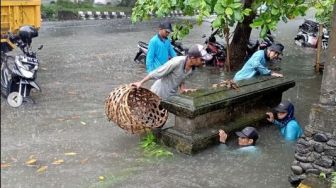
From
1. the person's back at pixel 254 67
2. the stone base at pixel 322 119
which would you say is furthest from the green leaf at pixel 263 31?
the stone base at pixel 322 119

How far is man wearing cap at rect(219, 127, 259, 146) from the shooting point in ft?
19.8

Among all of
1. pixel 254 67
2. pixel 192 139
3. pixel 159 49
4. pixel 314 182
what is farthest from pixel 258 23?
pixel 314 182

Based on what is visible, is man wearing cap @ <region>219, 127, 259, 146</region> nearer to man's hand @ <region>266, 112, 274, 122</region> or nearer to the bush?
man's hand @ <region>266, 112, 274, 122</region>

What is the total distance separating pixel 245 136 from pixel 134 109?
1602 mm

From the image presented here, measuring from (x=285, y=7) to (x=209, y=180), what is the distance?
293cm

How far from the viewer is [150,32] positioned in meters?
19.7

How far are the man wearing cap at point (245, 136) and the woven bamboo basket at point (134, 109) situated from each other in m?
0.87

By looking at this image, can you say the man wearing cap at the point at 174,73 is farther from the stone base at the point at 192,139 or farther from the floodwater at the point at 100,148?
the floodwater at the point at 100,148

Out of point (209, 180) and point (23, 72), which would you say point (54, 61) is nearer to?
point (23, 72)

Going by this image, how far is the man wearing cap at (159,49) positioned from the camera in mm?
7234

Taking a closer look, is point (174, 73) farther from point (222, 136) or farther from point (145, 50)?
point (145, 50)

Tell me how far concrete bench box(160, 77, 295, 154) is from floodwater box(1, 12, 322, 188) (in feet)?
0.59

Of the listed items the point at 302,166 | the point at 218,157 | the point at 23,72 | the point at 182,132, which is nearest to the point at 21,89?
the point at 23,72

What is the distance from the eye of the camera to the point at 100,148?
595 cm
